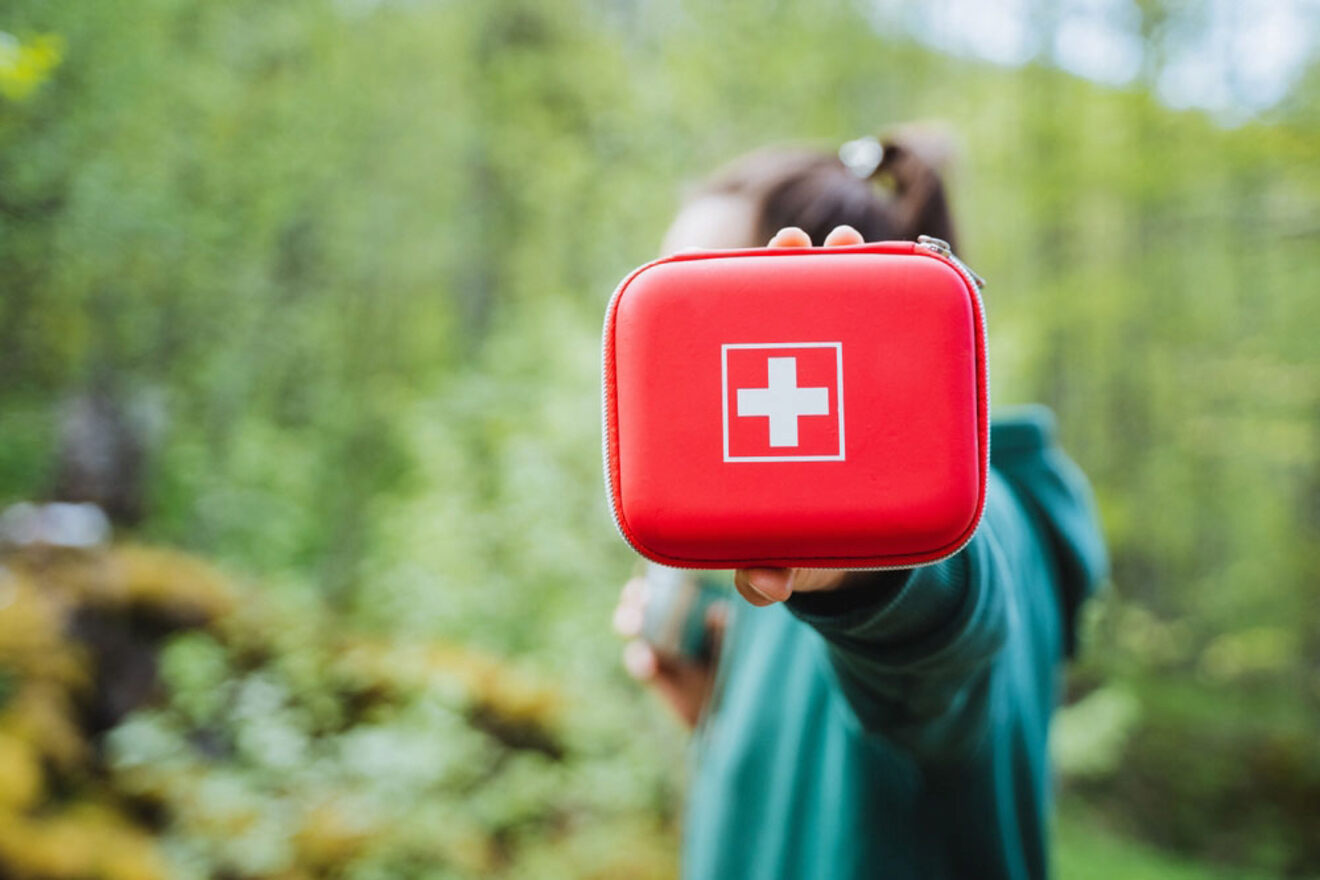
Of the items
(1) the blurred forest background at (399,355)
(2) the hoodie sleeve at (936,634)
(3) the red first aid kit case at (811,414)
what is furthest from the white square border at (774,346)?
(1) the blurred forest background at (399,355)

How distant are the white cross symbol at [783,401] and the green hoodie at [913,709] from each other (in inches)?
5.5

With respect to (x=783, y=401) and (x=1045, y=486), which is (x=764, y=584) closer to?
(x=783, y=401)

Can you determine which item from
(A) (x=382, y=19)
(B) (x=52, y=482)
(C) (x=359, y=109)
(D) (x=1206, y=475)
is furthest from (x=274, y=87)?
(D) (x=1206, y=475)

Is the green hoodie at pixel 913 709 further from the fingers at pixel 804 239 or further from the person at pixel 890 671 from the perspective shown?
the fingers at pixel 804 239

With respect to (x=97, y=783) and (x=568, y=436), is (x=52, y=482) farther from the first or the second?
(x=568, y=436)

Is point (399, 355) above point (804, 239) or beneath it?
above

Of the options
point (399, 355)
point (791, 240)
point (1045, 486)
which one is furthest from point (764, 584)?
point (399, 355)

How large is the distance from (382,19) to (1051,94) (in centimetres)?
394

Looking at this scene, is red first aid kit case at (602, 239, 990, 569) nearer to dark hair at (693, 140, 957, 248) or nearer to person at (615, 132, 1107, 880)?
person at (615, 132, 1107, 880)

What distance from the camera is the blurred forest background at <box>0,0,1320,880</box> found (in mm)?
2635

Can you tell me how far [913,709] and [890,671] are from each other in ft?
0.21

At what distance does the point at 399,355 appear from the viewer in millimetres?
4230

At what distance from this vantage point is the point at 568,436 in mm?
3338

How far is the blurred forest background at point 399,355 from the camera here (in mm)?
2635
